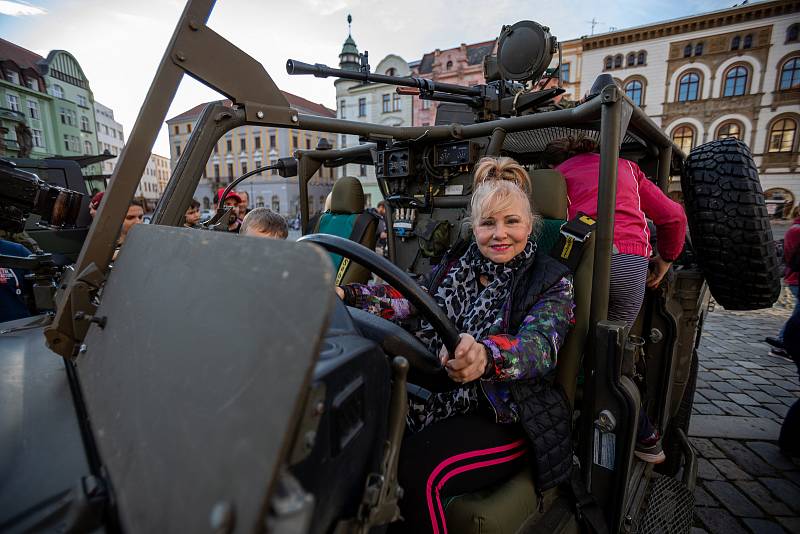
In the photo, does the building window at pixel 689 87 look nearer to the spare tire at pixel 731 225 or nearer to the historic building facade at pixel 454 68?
the historic building facade at pixel 454 68

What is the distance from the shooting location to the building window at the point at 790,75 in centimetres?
2062

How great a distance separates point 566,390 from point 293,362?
124 cm

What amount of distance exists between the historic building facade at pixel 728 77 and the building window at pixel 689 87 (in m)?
0.05

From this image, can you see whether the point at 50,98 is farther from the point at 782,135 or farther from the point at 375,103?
the point at 782,135

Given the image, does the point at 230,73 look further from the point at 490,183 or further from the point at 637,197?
the point at 637,197

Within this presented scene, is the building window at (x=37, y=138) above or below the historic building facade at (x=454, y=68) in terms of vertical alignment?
below

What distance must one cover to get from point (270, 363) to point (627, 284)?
1764 millimetres

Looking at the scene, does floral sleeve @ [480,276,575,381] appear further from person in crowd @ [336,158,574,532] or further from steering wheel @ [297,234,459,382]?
steering wheel @ [297,234,459,382]

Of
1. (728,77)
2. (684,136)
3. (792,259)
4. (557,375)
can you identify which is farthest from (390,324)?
(728,77)

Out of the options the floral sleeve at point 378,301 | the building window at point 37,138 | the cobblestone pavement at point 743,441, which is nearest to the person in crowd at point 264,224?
the floral sleeve at point 378,301

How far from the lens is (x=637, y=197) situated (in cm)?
177

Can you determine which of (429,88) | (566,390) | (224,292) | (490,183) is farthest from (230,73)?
(429,88)

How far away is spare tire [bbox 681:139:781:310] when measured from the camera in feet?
6.40

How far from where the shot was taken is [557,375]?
4.67 ft
